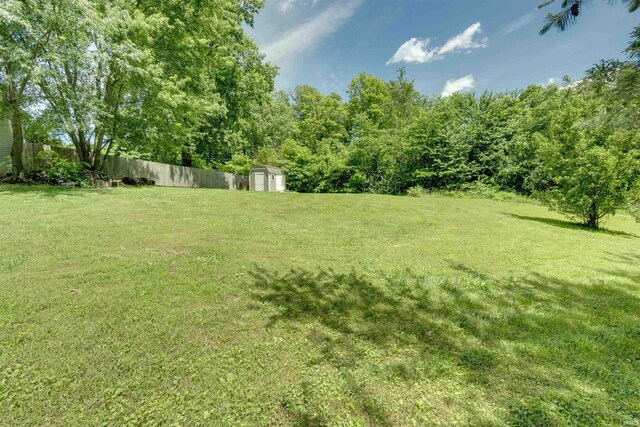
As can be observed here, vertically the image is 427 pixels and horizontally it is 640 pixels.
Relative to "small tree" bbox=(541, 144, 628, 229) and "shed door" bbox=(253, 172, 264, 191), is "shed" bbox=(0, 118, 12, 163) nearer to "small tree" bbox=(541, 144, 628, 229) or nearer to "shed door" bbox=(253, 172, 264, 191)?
"shed door" bbox=(253, 172, 264, 191)

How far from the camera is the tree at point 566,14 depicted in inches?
119

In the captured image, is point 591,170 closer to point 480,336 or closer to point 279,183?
point 480,336

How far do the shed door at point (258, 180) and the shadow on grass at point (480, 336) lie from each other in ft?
57.6

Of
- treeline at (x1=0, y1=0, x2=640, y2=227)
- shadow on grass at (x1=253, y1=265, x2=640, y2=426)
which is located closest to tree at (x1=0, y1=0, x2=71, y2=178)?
treeline at (x1=0, y1=0, x2=640, y2=227)

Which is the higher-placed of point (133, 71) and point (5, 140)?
point (133, 71)

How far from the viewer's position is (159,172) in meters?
17.6

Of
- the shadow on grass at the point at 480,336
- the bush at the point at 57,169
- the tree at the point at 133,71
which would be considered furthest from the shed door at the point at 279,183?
the shadow on grass at the point at 480,336

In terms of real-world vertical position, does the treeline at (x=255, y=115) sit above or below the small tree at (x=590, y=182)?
above

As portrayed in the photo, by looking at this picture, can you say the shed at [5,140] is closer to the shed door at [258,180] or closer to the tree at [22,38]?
the tree at [22,38]

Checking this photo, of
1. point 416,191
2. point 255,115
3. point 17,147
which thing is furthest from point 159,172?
point 416,191

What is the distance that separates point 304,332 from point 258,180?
19.4 metres

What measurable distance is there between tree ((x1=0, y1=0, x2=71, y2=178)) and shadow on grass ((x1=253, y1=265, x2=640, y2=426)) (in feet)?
Result: 36.2

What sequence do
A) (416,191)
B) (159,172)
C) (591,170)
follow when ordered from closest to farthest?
1. (591,170)
2. (159,172)
3. (416,191)

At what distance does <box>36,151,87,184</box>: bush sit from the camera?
35.5 ft
